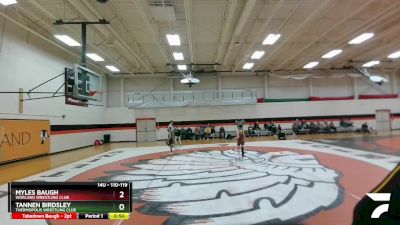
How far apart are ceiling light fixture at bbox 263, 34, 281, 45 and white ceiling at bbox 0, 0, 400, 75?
0.26 meters

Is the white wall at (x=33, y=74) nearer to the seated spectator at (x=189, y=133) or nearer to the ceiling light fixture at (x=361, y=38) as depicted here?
the seated spectator at (x=189, y=133)

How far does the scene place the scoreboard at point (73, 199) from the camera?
2062 millimetres

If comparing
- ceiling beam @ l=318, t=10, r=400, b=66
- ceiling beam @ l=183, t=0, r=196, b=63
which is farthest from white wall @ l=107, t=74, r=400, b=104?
ceiling beam @ l=183, t=0, r=196, b=63

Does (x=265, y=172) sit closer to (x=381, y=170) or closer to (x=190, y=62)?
(x=381, y=170)

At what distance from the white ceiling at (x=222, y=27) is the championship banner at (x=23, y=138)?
3.97 m

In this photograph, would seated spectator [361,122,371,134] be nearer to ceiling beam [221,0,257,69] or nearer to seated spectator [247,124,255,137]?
seated spectator [247,124,255,137]

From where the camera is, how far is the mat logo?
3.93 feet

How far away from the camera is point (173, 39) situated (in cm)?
1258

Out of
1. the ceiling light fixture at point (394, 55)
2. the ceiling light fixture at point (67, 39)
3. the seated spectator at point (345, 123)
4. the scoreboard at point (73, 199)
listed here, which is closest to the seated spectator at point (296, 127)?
the seated spectator at point (345, 123)

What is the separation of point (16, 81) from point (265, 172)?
985 cm

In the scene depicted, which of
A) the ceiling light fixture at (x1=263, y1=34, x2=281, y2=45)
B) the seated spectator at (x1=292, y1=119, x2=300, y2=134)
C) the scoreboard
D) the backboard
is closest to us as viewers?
the scoreboard

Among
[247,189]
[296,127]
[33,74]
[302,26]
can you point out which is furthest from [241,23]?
[296,127]

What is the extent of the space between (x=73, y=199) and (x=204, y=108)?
59.9 ft

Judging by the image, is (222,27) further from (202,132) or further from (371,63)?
(371,63)
